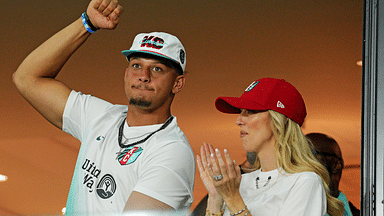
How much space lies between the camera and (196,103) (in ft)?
5.39

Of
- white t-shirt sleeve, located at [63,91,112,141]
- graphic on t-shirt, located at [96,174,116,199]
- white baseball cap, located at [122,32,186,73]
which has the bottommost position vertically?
graphic on t-shirt, located at [96,174,116,199]

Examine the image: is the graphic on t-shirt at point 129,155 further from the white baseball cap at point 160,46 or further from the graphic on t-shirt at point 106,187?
the white baseball cap at point 160,46

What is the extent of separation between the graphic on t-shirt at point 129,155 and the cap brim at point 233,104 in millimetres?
378

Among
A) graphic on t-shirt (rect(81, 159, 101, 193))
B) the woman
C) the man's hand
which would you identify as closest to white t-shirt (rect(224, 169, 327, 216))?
the woman

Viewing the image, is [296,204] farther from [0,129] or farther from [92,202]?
[0,129]

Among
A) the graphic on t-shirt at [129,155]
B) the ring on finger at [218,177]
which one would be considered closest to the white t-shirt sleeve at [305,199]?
the ring on finger at [218,177]

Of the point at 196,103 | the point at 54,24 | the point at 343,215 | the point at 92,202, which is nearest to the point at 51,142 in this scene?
the point at 92,202

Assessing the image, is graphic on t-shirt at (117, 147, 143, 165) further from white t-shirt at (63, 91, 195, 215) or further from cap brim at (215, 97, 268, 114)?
cap brim at (215, 97, 268, 114)

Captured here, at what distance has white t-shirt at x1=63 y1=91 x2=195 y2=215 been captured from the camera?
148 cm

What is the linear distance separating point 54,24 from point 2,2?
26 cm

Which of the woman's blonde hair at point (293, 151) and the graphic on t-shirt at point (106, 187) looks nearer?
the woman's blonde hair at point (293, 151)

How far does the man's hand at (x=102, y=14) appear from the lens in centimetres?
167

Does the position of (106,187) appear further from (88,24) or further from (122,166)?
(88,24)

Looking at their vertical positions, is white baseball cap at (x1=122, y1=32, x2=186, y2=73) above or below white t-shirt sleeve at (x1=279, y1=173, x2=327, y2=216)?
above
